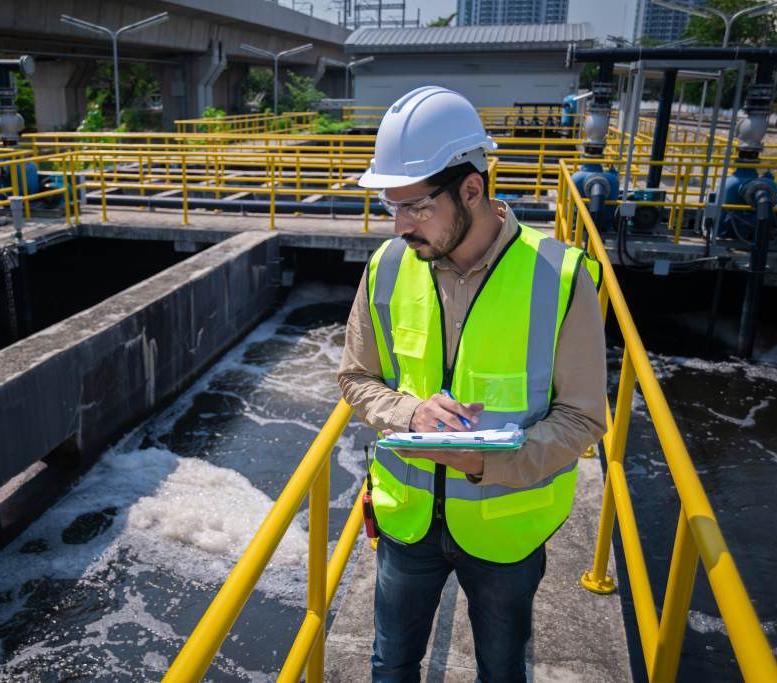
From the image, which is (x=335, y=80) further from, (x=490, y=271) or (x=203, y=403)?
(x=490, y=271)

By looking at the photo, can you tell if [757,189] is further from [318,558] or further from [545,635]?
[318,558]

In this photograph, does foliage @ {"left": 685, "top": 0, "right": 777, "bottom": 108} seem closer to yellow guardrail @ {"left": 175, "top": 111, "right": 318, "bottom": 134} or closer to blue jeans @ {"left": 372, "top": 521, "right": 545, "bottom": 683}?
→ yellow guardrail @ {"left": 175, "top": 111, "right": 318, "bottom": 134}

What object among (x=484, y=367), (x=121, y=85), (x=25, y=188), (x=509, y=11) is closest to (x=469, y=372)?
(x=484, y=367)

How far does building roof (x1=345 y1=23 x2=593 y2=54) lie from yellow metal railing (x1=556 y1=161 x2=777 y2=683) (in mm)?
24610

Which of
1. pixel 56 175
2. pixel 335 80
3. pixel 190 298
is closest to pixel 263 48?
pixel 335 80

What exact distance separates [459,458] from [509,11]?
158 m

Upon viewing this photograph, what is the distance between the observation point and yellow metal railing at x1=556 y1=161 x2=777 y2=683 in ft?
3.37

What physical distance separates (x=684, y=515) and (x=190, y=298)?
6707 mm

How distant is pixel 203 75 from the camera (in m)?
29.3

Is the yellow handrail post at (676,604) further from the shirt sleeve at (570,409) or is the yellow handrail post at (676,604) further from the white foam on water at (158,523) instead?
the white foam on water at (158,523)

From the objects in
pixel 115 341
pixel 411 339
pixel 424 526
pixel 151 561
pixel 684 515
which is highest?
pixel 411 339

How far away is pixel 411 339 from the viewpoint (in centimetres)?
171

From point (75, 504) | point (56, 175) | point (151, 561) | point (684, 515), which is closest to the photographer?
point (684, 515)

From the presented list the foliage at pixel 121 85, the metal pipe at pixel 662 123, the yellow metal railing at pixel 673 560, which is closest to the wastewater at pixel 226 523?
the yellow metal railing at pixel 673 560
